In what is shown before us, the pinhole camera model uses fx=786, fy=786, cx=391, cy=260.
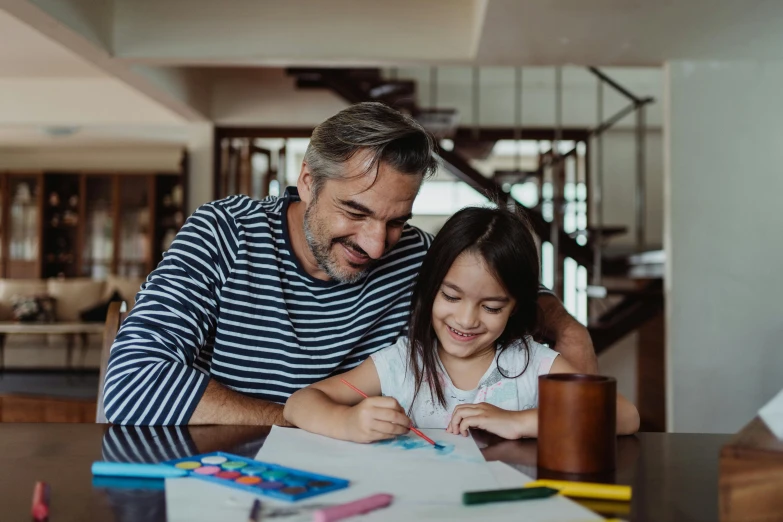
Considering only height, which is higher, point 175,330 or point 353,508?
point 175,330

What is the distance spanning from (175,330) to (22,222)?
9520 mm

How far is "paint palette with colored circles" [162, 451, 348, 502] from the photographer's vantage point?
804 millimetres

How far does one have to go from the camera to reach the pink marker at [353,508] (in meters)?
0.70

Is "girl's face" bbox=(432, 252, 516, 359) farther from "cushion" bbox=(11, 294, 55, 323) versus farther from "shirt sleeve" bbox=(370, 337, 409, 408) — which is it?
"cushion" bbox=(11, 294, 55, 323)

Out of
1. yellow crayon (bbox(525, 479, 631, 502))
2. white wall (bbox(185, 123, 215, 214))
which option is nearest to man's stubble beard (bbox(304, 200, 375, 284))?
yellow crayon (bbox(525, 479, 631, 502))

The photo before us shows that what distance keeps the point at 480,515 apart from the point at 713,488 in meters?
0.30

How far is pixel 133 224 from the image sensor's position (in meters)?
10.0

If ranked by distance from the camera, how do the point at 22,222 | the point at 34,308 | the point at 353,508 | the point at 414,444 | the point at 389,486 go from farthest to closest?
the point at 22,222 < the point at 34,308 < the point at 414,444 < the point at 389,486 < the point at 353,508

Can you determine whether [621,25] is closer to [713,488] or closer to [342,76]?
[342,76]

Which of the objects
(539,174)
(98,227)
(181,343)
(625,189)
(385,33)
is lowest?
(181,343)

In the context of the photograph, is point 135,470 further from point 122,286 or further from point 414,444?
point 122,286

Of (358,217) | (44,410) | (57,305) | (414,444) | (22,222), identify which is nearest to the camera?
(414,444)

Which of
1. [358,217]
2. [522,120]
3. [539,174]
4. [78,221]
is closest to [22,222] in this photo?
[78,221]

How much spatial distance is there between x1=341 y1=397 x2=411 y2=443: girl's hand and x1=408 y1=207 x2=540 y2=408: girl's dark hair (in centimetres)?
43
